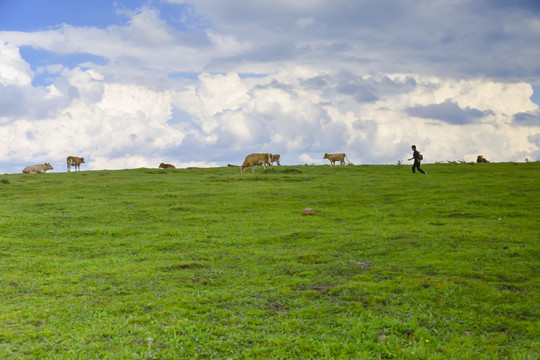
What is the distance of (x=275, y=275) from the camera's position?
1398 cm

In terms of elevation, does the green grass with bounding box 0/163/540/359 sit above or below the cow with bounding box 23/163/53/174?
below

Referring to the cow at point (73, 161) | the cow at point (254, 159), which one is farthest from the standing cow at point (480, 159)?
the cow at point (73, 161)

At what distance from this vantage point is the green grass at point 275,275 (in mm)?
9055

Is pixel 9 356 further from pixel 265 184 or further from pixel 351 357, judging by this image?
pixel 265 184

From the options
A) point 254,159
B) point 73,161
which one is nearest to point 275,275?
point 254,159

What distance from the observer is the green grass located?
9.05 metres

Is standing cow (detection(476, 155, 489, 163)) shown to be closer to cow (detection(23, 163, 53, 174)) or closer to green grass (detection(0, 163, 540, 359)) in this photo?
green grass (detection(0, 163, 540, 359))

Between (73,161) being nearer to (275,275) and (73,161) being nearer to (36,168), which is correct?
(36,168)

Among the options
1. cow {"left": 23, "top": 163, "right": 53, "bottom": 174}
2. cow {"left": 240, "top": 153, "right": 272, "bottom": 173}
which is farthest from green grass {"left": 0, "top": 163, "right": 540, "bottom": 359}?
cow {"left": 23, "top": 163, "right": 53, "bottom": 174}

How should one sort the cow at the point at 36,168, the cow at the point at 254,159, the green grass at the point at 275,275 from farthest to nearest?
the cow at the point at 36,168 < the cow at the point at 254,159 < the green grass at the point at 275,275

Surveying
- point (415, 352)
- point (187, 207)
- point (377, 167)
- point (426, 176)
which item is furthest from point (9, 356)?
point (377, 167)

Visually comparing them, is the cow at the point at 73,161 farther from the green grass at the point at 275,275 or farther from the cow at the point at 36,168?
the green grass at the point at 275,275

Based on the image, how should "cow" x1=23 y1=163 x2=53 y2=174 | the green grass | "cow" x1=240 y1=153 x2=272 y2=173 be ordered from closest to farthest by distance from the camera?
1. the green grass
2. "cow" x1=240 y1=153 x2=272 y2=173
3. "cow" x1=23 y1=163 x2=53 y2=174

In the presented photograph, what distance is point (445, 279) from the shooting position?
1287cm
